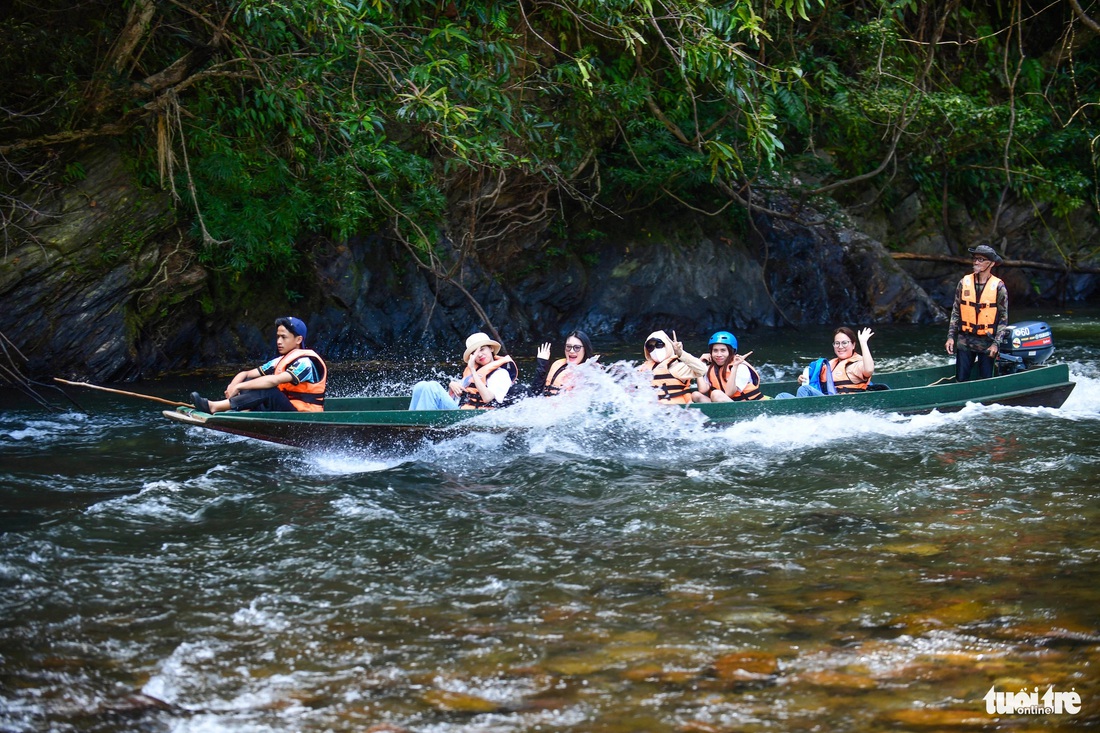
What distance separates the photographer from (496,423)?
795cm

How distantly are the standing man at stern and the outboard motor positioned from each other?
90mm

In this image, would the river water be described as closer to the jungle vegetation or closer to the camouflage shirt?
the camouflage shirt

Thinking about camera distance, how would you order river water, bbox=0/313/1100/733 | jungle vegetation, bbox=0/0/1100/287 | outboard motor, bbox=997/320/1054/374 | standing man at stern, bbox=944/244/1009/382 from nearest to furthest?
→ river water, bbox=0/313/1100/733 < jungle vegetation, bbox=0/0/1100/287 < standing man at stern, bbox=944/244/1009/382 < outboard motor, bbox=997/320/1054/374

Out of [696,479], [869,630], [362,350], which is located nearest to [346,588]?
[869,630]

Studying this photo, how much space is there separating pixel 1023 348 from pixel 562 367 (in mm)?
4362

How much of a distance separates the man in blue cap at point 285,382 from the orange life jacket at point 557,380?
6.14ft

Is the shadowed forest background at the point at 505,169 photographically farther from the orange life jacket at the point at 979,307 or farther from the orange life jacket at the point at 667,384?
the orange life jacket at the point at 979,307

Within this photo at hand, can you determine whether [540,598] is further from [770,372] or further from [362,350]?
[362,350]

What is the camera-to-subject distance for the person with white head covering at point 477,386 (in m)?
8.32

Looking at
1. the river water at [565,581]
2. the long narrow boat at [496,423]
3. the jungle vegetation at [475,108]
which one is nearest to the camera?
the river water at [565,581]

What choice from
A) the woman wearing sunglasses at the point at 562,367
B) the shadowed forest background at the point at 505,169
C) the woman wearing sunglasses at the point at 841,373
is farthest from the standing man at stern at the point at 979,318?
the woman wearing sunglasses at the point at 562,367

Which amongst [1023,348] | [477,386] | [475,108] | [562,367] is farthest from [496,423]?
[1023,348]

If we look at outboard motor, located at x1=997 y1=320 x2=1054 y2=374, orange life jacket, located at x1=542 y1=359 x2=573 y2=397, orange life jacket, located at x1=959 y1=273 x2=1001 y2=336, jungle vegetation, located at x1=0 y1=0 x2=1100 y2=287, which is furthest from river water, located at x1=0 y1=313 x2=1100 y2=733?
jungle vegetation, located at x1=0 y1=0 x2=1100 y2=287

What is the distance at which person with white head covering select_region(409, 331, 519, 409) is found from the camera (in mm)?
8320
